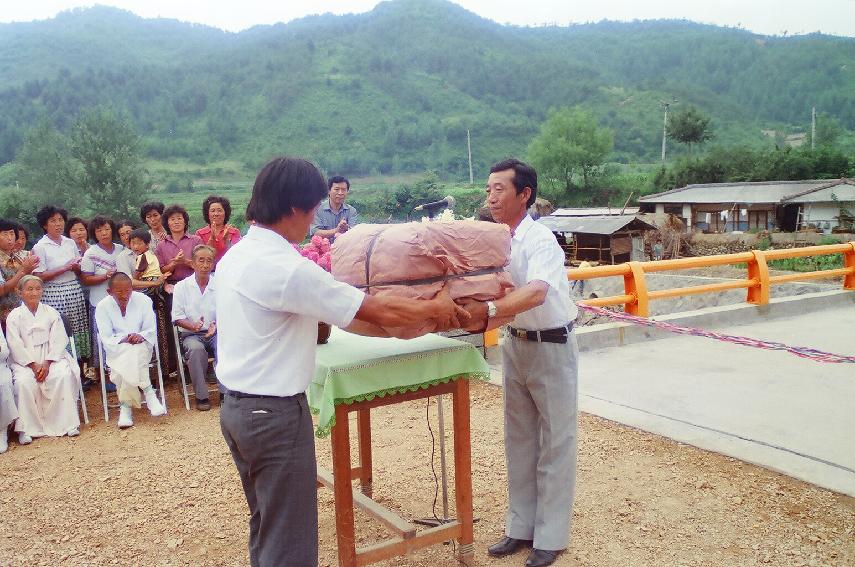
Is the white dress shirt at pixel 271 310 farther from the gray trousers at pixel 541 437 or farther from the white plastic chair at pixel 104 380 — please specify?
the white plastic chair at pixel 104 380

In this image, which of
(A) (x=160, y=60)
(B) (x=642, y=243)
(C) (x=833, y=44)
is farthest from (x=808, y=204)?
(A) (x=160, y=60)

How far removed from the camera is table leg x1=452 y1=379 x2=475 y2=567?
10.9ft

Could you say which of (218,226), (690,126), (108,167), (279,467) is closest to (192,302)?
(218,226)

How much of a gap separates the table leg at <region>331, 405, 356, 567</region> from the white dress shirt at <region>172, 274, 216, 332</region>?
164 inches

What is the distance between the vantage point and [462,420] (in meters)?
3.32

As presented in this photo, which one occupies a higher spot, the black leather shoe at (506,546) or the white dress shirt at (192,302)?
the white dress shirt at (192,302)

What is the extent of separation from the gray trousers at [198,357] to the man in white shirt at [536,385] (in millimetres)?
3961

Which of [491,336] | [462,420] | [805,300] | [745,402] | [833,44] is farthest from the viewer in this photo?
[833,44]

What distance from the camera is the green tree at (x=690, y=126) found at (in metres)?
62.1

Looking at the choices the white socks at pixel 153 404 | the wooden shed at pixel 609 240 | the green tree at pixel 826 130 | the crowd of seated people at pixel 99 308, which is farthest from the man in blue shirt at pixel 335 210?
the green tree at pixel 826 130

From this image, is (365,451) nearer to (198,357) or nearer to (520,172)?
(520,172)

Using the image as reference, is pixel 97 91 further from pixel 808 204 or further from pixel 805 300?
pixel 805 300

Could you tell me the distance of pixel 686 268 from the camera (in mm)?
8797

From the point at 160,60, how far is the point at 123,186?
8701 cm
